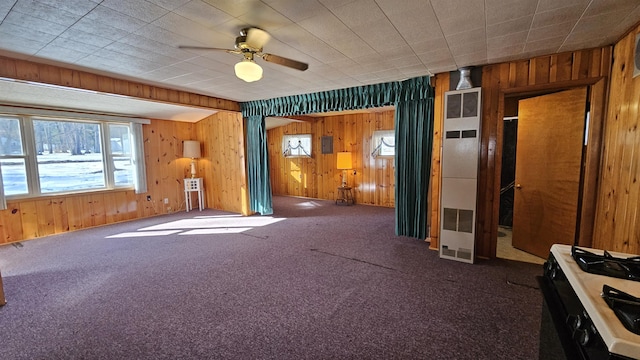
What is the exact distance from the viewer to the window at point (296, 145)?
7.60m

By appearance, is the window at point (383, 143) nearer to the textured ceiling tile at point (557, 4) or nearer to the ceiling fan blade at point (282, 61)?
the ceiling fan blade at point (282, 61)

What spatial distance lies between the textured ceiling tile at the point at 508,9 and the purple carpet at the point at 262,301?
2.20 metres

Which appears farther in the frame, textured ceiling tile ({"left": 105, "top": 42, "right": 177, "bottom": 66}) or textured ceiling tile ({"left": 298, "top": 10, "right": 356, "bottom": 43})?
textured ceiling tile ({"left": 105, "top": 42, "right": 177, "bottom": 66})

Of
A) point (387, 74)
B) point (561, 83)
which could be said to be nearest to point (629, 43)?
point (561, 83)

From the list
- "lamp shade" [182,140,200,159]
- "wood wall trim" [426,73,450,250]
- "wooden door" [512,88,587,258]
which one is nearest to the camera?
"wooden door" [512,88,587,258]

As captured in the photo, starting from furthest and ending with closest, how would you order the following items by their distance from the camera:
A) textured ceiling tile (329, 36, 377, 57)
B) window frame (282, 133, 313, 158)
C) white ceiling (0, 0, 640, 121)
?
window frame (282, 133, 313, 158)
textured ceiling tile (329, 36, 377, 57)
white ceiling (0, 0, 640, 121)

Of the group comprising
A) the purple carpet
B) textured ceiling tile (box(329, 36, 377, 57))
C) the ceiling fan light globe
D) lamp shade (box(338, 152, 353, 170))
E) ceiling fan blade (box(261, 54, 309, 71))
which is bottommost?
the purple carpet

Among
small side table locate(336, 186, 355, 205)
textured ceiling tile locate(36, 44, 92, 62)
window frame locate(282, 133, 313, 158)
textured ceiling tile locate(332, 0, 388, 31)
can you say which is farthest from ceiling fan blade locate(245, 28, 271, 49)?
window frame locate(282, 133, 313, 158)

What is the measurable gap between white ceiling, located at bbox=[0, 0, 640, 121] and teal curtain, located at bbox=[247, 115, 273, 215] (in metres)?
2.35

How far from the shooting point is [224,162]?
6.05 metres

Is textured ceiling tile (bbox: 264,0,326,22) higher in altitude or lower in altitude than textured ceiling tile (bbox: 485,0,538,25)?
higher

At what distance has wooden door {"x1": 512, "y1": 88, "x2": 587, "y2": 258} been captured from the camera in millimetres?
2857

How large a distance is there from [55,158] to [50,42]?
3.13 metres

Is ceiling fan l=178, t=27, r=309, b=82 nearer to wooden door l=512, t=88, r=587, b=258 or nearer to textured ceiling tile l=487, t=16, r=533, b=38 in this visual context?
textured ceiling tile l=487, t=16, r=533, b=38
